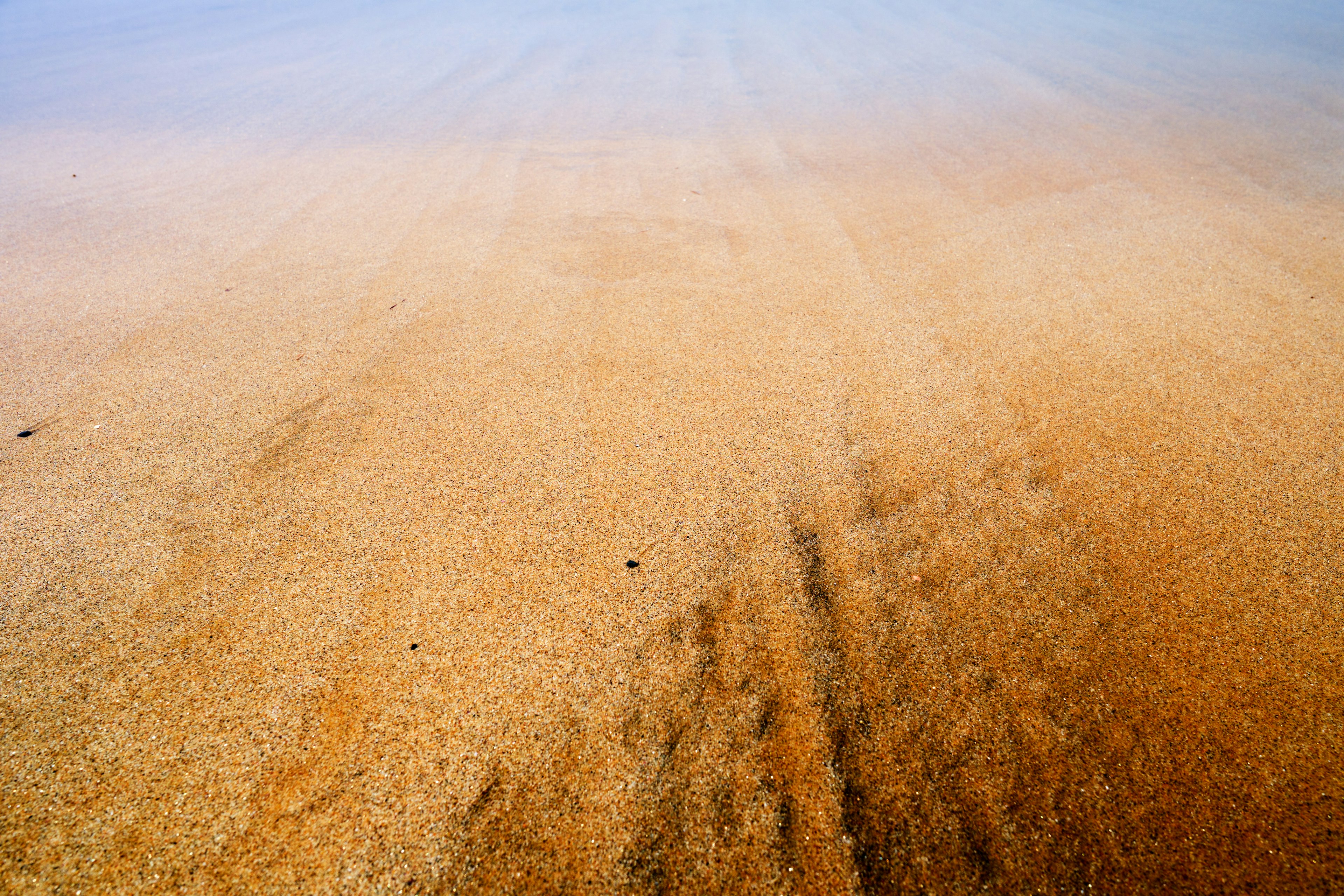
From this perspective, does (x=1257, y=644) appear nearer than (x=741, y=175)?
Yes

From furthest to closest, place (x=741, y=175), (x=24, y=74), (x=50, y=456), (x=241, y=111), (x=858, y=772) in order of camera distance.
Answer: (x=24, y=74), (x=241, y=111), (x=741, y=175), (x=50, y=456), (x=858, y=772)

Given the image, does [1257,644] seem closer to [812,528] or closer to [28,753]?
[812,528]

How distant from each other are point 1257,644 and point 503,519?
6.83ft

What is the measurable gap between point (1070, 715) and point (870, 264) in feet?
8.53

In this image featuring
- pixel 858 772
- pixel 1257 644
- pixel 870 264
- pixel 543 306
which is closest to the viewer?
pixel 858 772

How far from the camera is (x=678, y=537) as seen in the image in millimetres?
1872

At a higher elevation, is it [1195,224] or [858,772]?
[1195,224]

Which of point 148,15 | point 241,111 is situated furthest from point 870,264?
point 148,15

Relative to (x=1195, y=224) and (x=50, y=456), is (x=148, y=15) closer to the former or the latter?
(x=50, y=456)

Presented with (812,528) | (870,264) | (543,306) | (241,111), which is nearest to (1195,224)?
(870,264)

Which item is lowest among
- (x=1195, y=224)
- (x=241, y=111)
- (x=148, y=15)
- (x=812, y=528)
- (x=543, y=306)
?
(x=812, y=528)

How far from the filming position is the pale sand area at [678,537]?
4.17 feet

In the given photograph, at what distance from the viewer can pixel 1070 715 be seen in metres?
1.44

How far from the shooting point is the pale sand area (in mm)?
1270
